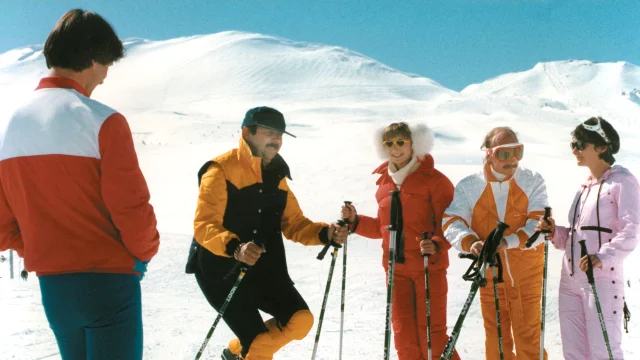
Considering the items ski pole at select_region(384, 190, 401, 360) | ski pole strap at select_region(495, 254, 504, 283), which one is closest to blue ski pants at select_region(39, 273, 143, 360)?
ski pole at select_region(384, 190, 401, 360)

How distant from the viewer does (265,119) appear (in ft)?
12.2

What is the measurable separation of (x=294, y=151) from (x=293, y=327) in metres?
20.2


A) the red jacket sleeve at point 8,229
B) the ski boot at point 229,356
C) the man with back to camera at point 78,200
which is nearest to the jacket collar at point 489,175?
the ski boot at point 229,356

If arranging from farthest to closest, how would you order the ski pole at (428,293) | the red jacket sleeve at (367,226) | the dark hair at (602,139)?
the red jacket sleeve at (367,226), the dark hair at (602,139), the ski pole at (428,293)

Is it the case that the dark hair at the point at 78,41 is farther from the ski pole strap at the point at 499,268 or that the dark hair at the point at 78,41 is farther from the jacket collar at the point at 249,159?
the ski pole strap at the point at 499,268

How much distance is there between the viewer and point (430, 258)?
13.1 ft

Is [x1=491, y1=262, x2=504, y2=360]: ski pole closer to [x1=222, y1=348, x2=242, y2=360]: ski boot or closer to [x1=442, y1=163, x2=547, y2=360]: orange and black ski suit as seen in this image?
[x1=442, y1=163, x2=547, y2=360]: orange and black ski suit

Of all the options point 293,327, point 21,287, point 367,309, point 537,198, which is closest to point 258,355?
point 293,327

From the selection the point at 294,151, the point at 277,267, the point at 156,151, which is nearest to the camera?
the point at 277,267

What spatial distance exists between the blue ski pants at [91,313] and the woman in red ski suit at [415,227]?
211 centimetres

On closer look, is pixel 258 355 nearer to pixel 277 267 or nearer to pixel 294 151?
pixel 277 267

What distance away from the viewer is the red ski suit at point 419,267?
3959mm

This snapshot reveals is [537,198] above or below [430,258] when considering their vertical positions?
above

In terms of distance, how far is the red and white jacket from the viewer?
217 centimetres
